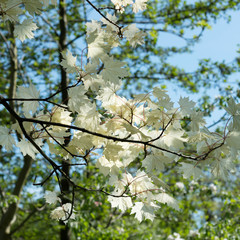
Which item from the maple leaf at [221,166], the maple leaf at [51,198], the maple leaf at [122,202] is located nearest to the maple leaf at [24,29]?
the maple leaf at [51,198]

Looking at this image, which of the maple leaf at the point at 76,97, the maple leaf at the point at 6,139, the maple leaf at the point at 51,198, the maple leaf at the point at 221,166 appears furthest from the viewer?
the maple leaf at the point at 51,198

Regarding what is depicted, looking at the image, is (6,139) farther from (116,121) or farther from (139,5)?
(139,5)

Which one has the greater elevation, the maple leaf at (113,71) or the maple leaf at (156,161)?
the maple leaf at (113,71)

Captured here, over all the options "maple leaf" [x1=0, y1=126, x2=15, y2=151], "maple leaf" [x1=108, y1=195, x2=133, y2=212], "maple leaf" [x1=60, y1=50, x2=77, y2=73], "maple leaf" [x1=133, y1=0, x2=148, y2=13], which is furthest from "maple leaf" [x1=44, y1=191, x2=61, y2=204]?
"maple leaf" [x1=133, y1=0, x2=148, y2=13]

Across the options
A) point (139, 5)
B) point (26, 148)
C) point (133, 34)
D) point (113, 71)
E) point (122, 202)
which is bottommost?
point (122, 202)

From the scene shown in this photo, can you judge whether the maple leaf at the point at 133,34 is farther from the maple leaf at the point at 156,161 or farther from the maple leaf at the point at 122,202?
the maple leaf at the point at 122,202

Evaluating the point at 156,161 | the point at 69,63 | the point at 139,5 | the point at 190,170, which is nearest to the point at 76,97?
the point at 69,63

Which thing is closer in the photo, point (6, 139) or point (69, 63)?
point (69, 63)

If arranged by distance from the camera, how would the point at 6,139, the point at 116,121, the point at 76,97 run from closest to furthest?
1. the point at 76,97
2. the point at 116,121
3. the point at 6,139

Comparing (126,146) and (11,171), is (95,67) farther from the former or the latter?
(11,171)

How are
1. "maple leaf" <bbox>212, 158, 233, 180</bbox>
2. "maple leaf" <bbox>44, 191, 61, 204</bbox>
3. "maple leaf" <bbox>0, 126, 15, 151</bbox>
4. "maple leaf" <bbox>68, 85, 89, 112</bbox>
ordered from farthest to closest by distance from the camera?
"maple leaf" <bbox>44, 191, 61, 204</bbox>
"maple leaf" <bbox>0, 126, 15, 151</bbox>
"maple leaf" <bbox>212, 158, 233, 180</bbox>
"maple leaf" <bbox>68, 85, 89, 112</bbox>

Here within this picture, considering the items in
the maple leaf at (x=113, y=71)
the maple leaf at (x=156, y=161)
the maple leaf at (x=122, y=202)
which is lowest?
the maple leaf at (x=122, y=202)

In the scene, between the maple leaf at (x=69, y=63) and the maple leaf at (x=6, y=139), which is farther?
the maple leaf at (x=6, y=139)

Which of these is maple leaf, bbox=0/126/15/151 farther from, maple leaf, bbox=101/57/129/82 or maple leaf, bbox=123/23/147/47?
maple leaf, bbox=123/23/147/47
